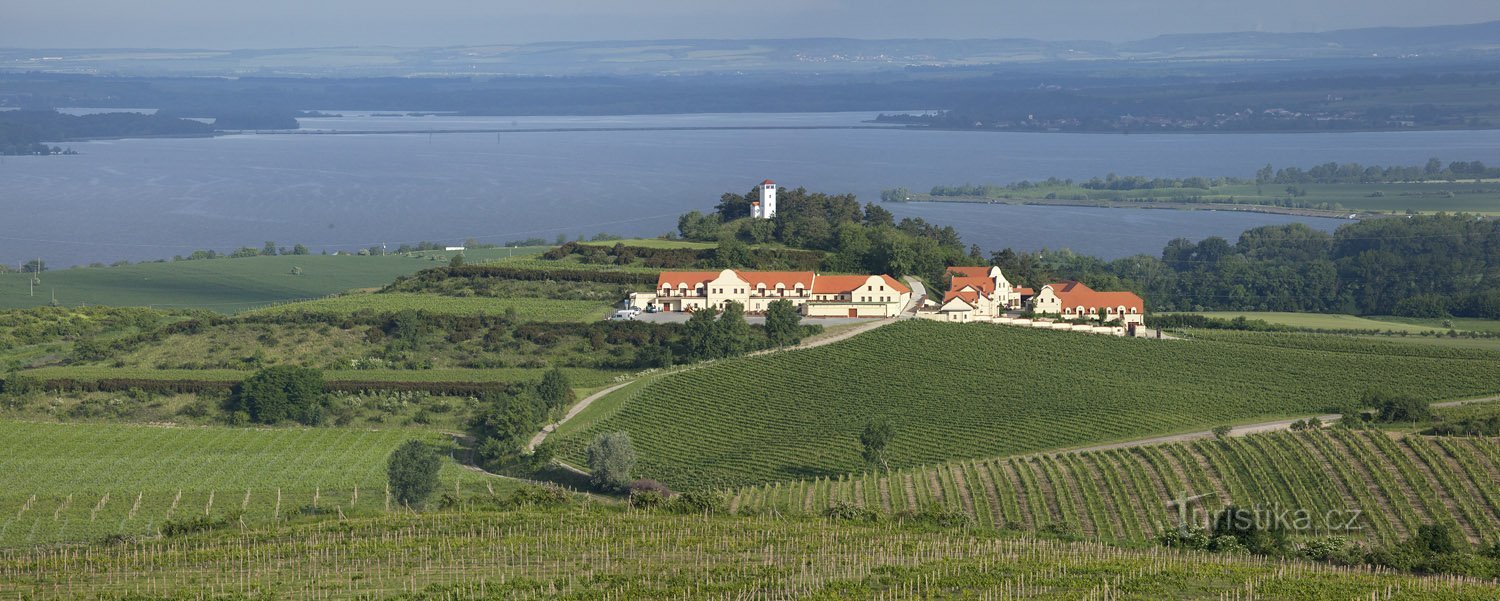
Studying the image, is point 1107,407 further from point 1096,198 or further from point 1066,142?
point 1066,142

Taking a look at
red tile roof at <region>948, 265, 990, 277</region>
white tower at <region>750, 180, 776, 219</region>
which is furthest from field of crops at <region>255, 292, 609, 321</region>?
white tower at <region>750, 180, 776, 219</region>

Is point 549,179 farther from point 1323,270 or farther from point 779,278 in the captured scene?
point 779,278

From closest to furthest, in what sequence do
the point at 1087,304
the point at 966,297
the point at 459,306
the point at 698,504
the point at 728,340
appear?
the point at 698,504, the point at 728,340, the point at 966,297, the point at 1087,304, the point at 459,306

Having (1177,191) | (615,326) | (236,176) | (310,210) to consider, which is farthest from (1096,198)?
(615,326)

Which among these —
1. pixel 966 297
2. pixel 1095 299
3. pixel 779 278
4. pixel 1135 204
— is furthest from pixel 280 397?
pixel 1135 204

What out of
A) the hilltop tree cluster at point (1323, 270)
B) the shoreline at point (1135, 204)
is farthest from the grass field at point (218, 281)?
the shoreline at point (1135, 204)

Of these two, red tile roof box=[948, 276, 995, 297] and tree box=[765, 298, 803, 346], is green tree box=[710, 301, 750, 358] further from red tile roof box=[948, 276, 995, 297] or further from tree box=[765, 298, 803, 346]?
red tile roof box=[948, 276, 995, 297]
